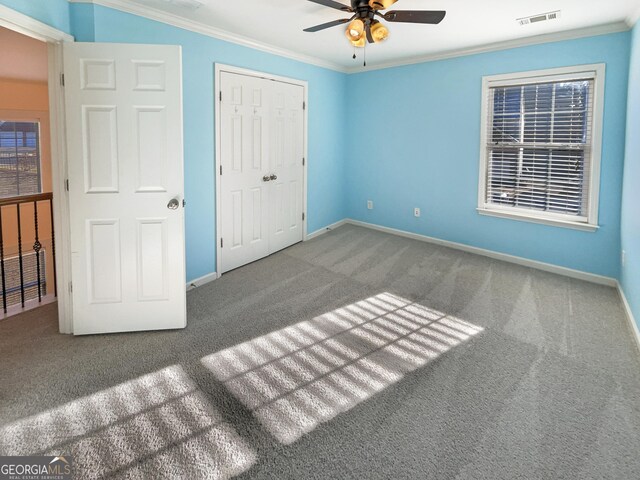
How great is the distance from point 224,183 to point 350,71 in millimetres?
2978

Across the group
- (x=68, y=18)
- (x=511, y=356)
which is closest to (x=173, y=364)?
(x=511, y=356)

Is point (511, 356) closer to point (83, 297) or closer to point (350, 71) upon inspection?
point (83, 297)

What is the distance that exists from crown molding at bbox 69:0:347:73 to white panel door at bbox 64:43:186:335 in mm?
700

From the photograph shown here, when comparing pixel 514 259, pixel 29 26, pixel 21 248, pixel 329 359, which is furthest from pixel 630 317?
pixel 21 248

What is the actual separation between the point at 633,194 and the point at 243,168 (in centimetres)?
351

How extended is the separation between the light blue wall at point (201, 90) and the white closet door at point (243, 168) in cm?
17

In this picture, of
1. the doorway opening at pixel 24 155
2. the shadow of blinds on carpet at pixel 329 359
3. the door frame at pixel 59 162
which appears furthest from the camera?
the doorway opening at pixel 24 155

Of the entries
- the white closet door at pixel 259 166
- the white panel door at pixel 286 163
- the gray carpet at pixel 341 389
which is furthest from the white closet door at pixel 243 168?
the gray carpet at pixel 341 389

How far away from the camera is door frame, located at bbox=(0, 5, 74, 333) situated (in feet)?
8.90

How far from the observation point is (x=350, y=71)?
6.07 m

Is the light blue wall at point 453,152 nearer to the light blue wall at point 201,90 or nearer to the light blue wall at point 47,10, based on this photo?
the light blue wall at point 201,90

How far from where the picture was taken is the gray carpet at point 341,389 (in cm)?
179

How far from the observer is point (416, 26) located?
3.92 m

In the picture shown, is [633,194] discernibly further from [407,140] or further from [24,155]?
[24,155]
